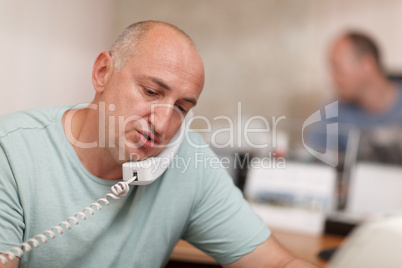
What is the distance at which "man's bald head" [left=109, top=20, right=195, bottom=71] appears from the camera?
36.0 inches

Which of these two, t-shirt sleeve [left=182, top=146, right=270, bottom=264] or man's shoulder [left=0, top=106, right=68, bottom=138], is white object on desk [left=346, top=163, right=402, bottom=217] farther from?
man's shoulder [left=0, top=106, right=68, bottom=138]

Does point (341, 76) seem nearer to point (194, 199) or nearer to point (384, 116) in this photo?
point (384, 116)

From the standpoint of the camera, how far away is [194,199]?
111 centimetres

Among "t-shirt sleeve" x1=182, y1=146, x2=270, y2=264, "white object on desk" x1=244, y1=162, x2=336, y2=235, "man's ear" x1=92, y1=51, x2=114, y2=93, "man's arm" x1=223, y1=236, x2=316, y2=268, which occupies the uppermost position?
"man's ear" x1=92, y1=51, x2=114, y2=93

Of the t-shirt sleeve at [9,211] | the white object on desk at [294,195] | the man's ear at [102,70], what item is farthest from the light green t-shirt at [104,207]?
the white object on desk at [294,195]

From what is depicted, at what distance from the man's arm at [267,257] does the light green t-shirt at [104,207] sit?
0.05 ft

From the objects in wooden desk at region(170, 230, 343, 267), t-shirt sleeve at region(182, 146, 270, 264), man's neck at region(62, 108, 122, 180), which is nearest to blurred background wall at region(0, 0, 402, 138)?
wooden desk at region(170, 230, 343, 267)

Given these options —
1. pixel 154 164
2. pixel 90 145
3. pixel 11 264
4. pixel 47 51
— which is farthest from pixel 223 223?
pixel 47 51

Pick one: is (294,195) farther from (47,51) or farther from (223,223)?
(47,51)

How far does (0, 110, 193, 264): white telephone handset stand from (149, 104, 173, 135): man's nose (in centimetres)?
10

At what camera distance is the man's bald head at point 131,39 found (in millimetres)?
915

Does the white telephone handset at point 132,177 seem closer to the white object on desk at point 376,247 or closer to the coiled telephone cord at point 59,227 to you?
the coiled telephone cord at point 59,227

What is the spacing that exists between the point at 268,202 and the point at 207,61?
140 centimetres

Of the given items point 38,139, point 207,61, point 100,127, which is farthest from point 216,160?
point 207,61
